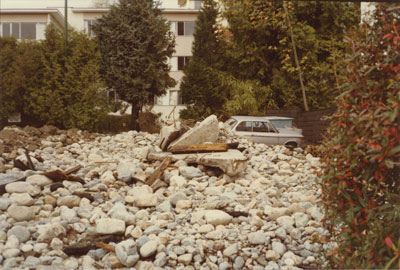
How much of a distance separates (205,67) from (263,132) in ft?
7.27

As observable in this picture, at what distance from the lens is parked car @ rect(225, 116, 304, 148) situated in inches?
235

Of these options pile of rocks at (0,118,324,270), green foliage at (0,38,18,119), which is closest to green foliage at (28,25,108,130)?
green foliage at (0,38,18,119)

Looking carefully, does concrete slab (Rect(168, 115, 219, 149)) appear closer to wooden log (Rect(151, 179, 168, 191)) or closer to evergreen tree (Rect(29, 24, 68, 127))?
wooden log (Rect(151, 179, 168, 191))

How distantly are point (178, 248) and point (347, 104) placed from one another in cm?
207

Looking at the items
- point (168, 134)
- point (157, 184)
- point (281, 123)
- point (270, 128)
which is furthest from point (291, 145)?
point (157, 184)

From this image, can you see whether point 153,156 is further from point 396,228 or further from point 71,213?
point 396,228

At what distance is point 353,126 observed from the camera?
1.86 meters

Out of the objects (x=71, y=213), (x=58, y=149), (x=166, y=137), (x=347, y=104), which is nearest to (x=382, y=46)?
(x=347, y=104)

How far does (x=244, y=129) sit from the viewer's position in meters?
6.50

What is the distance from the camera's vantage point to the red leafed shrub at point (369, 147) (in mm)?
1763

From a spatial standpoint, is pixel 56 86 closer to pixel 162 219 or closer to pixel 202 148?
pixel 202 148

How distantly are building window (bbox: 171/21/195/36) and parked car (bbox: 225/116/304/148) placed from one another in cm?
148

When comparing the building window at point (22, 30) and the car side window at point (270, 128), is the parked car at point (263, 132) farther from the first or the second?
the building window at point (22, 30)

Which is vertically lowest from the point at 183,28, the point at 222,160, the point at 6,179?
the point at 6,179
